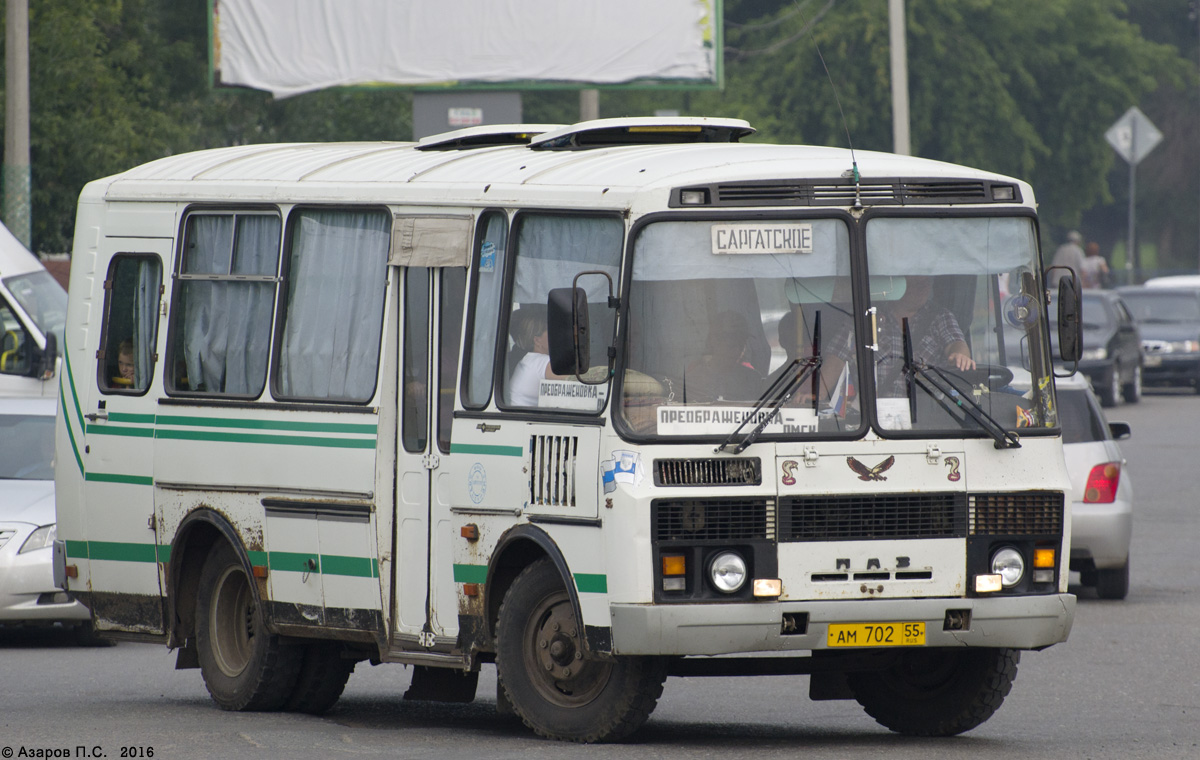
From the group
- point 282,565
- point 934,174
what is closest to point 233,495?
point 282,565

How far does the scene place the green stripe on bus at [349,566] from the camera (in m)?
9.74

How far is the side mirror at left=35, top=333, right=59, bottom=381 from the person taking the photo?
767 inches

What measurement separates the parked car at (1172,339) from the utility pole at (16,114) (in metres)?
20.1

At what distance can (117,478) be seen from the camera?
11.0m

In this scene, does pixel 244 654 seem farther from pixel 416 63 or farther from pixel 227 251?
pixel 416 63

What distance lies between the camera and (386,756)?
8.68 m

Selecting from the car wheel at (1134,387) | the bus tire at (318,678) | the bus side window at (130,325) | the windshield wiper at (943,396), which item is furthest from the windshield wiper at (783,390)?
the car wheel at (1134,387)

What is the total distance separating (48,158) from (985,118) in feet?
105

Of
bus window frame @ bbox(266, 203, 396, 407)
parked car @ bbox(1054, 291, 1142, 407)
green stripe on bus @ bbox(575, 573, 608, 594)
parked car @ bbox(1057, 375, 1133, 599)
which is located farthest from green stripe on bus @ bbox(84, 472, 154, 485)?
parked car @ bbox(1054, 291, 1142, 407)

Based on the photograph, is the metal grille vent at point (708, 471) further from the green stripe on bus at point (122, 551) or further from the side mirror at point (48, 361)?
the side mirror at point (48, 361)

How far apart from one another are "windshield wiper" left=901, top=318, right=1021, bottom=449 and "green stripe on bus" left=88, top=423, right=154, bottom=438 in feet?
12.9

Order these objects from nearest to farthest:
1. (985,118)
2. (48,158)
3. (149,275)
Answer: (149,275) → (48,158) → (985,118)

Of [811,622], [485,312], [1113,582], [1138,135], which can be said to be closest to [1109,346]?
[1138,135]

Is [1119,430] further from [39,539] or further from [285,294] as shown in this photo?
[285,294]
